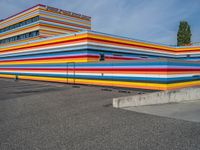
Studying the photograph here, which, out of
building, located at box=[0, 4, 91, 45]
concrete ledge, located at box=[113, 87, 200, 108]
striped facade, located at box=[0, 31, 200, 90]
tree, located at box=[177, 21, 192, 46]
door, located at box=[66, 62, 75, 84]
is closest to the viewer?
concrete ledge, located at box=[113, 87, 200, 108]

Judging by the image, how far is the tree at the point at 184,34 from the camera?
5644 cm

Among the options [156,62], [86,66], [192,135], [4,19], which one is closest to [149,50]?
[86,66]

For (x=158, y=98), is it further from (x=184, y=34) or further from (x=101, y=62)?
(x=184, y=34)

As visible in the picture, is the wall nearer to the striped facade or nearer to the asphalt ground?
the striped facade

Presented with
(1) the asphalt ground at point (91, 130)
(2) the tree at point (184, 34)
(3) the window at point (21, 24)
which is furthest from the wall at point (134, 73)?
(2) the tree at point (184, 34)

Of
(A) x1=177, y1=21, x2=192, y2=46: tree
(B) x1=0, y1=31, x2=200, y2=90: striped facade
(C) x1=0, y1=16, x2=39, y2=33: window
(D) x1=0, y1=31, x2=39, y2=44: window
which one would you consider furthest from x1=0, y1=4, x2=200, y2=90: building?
(A) x1=177, y1=21, x2=192, y2=46: tree

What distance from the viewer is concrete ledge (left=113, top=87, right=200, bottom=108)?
9656 millimetres

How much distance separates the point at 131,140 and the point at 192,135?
2.02 metres

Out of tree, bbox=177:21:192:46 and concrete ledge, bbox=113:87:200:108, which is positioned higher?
tree, bbox=177:21:192:46

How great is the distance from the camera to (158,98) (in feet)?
35.6

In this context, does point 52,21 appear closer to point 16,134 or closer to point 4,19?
point 4,19

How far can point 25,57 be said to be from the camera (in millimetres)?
28359

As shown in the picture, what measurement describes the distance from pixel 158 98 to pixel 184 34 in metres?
52.6

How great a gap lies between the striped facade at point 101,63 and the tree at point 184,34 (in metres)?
27.0
